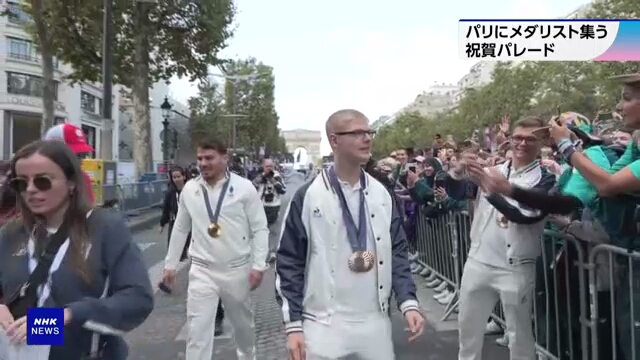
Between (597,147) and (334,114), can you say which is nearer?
(334,114)

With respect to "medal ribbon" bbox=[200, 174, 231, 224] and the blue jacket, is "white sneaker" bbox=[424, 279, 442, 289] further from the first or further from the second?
the blue jacket

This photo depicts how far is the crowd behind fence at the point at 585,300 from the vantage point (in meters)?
3.57

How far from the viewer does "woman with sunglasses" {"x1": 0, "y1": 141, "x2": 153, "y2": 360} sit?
7.61 feet

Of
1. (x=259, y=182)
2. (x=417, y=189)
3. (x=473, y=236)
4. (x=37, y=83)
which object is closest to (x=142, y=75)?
(x=259, y=182)

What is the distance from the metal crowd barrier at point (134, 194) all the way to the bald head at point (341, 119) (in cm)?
1328

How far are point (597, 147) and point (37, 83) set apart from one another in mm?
60832

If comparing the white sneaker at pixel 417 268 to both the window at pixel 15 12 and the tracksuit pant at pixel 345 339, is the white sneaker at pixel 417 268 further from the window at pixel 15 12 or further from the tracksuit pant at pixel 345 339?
the window at pixel 15 12

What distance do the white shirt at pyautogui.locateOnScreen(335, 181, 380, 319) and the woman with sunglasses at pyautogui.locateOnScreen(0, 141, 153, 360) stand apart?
3.51 feet

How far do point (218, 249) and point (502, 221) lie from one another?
204 cm

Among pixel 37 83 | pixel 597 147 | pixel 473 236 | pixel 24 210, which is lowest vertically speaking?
pixel 473 236

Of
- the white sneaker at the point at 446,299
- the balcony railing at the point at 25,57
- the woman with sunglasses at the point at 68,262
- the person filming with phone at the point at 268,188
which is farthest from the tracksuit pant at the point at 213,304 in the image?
the balcony railing at the point at 25,57

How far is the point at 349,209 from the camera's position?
3.38 metres

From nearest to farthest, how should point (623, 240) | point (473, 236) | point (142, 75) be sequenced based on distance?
1. point (623, 240)
2. point (473, 236)
3. point (142, 75)

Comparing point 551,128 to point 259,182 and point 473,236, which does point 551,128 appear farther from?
point 259,182
